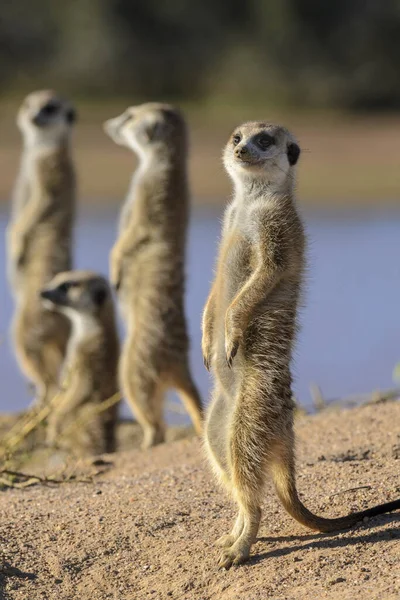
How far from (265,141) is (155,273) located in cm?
266

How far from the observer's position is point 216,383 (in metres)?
3.57

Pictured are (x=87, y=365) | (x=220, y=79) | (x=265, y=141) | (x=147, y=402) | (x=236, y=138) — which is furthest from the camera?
(x=220, y=79)

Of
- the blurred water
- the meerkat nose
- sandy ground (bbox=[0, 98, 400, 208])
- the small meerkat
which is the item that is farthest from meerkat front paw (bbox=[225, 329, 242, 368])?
sandy ground (bbox=[0, 98, 400, 208])

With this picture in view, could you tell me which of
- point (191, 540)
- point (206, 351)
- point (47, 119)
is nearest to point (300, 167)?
point (47, 119)

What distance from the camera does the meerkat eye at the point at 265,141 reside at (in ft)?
12.1

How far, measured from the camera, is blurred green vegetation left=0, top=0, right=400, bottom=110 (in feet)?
76.7

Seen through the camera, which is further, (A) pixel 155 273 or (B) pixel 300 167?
(B) pixel 300 167

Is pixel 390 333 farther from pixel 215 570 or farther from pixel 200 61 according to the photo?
pixel 200 61

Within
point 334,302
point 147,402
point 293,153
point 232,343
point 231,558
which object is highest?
point 293,153

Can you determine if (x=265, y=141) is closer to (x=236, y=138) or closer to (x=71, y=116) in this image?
(x=236, y=138)

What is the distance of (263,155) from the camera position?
3.66 m

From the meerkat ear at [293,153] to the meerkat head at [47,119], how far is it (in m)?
4.34

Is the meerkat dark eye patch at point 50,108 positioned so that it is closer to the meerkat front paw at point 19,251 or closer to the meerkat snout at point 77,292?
the meerkat front paw at point 19,251

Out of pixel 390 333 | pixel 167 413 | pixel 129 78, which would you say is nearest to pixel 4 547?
pixel 167 413
